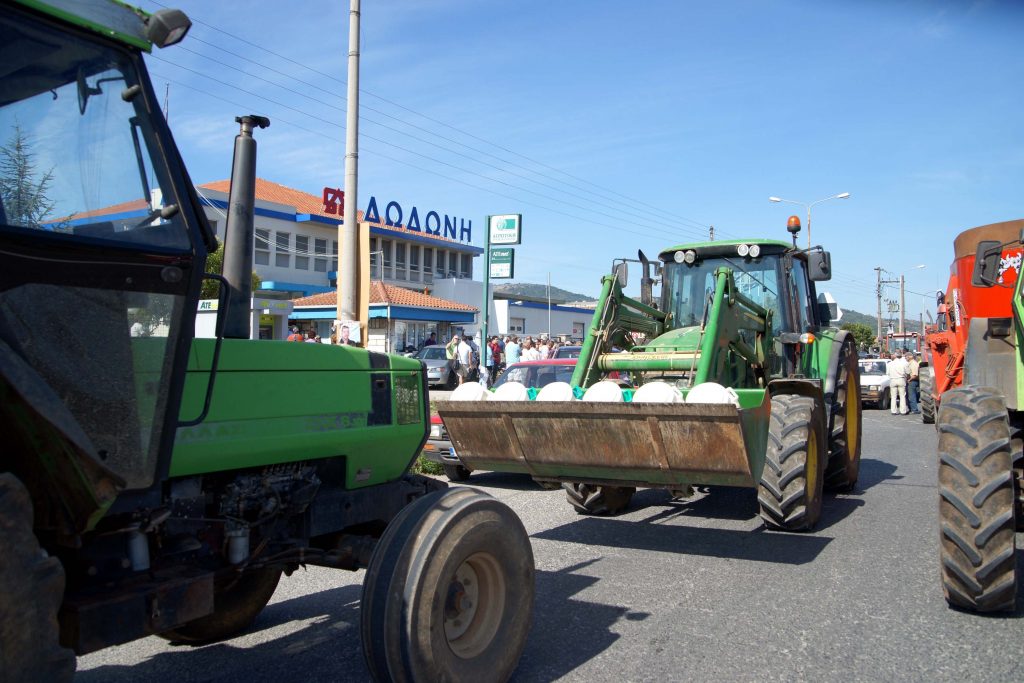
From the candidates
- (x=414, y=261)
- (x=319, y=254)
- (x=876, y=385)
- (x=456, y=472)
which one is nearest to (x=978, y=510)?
(x=456, y=472)

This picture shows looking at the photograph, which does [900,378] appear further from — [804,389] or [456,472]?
[804,389]

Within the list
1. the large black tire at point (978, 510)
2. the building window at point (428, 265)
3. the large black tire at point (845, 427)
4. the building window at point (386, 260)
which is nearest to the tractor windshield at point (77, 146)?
the large black tire at point (978, 510)

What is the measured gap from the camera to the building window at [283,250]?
39.2m

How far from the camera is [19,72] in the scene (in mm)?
2553

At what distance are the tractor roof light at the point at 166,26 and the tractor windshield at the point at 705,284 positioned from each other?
6.89 metres

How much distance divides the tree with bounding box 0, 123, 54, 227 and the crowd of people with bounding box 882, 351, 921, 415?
2173cm

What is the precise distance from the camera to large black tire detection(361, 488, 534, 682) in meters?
3.40

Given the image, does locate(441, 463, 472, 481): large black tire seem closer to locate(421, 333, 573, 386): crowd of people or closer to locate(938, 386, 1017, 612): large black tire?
locate(938, 386, 1017, 612): large black tire

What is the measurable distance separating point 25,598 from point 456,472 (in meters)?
8.11

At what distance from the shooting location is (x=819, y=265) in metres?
9.01

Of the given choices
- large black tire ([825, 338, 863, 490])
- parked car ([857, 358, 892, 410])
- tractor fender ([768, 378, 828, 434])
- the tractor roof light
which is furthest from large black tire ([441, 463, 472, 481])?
parked car ([857, 358, 892, 410])

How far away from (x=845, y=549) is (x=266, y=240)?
114ft

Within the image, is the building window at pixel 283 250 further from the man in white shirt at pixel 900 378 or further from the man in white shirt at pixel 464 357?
the man in white shirt at pixel 900 378

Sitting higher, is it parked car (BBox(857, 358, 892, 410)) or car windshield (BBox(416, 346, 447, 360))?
car windshield (BBox(416, 346, 447, 360))
